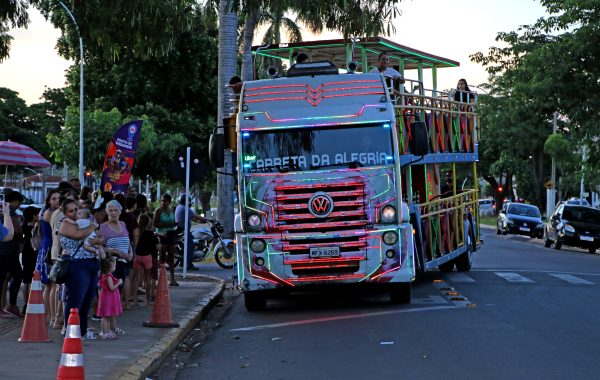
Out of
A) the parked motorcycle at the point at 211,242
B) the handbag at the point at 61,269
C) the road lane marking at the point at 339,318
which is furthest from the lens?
the parked motorcycle at the point at 211,242

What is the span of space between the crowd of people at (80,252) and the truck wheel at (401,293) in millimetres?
3920

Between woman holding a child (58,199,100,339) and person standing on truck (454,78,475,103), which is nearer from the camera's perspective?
woman holding a child (58,199,100,339)

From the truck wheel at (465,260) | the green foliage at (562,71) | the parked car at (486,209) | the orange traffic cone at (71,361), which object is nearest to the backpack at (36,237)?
the orange traffic cone at (71,361)

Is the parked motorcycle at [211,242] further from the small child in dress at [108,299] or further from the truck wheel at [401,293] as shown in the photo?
the small child in dress at [108,299]

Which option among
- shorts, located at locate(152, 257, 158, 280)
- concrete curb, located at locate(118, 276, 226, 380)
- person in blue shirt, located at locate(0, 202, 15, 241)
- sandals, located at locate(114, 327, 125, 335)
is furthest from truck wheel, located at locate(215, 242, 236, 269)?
sandals, located at locate(114, 327, 125, 335)

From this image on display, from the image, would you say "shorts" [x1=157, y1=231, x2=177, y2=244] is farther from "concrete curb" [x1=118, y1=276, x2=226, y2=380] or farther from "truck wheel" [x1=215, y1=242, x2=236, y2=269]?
"truck wheel" [x1=215, y1=242, x2=236, y2=269]

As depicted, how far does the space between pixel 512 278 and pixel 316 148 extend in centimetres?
822

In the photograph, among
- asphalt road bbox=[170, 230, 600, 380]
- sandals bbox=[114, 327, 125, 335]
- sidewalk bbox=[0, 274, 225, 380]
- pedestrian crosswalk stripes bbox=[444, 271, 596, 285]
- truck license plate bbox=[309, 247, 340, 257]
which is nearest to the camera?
sidewalk bbox=[0, 274, 225, 380]

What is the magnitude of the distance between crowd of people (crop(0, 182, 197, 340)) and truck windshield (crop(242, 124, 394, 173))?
82.9 inches

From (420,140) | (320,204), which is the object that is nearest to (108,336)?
(320,204)

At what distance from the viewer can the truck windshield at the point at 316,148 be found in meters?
15.8

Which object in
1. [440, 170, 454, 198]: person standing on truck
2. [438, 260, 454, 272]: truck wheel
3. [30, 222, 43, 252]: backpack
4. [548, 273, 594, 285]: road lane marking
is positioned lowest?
[548, 273, 594, 285]: road lane marking

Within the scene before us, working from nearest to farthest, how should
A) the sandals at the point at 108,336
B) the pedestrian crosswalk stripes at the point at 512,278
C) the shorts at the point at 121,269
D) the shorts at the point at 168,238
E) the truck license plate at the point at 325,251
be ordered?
the sandals at the point at 108,336
the shorts at the point at 121,269
the truck license plate at the point at 325,251
the pedestrian crosswalk stripes at the point at 512,278
the shorts at the point at 168,238

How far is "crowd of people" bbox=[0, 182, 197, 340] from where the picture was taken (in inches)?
476
